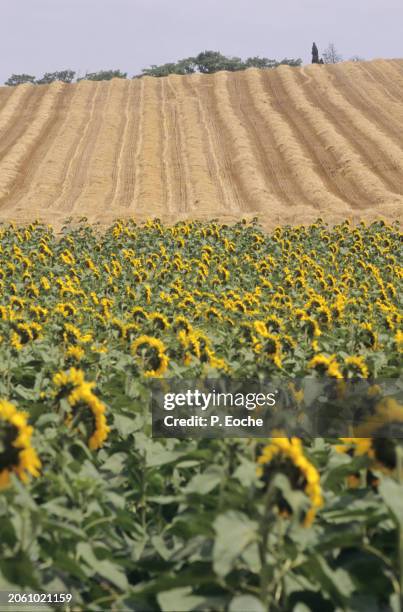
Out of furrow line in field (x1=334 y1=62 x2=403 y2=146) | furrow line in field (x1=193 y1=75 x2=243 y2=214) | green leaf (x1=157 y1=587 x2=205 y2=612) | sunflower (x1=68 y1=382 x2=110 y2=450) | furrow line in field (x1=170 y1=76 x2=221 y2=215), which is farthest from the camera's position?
furrow line in field (x1=334 y1=62 x2=403 y2=146)

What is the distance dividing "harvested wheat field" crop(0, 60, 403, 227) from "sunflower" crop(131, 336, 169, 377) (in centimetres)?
1930

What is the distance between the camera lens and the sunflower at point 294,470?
2.31 metres

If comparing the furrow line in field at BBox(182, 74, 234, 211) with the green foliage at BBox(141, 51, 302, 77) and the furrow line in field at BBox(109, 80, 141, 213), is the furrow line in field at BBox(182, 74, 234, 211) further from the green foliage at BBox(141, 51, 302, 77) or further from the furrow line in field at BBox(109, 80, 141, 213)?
the green foliage at BBox(141, 51, 302, 77)

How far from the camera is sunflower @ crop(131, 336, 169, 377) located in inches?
196

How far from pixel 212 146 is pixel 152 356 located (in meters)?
36.1

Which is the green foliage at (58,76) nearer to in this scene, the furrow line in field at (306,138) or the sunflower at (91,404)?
the furrow line in field at (306,138)

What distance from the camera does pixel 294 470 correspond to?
2326 millimetres

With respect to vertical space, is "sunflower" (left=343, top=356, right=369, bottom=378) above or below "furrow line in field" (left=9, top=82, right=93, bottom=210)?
below

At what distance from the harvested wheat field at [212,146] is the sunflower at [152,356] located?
1930cm

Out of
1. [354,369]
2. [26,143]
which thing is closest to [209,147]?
[26,143]

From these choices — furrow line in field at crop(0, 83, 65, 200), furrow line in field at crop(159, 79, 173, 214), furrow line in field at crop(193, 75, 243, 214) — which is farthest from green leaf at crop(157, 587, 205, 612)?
furrow line in field at crop(0, 83, 65, 200)

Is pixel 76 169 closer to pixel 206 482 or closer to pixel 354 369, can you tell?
pixel 354 369

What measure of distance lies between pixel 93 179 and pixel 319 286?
23.4 metres

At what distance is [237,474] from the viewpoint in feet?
8.63
